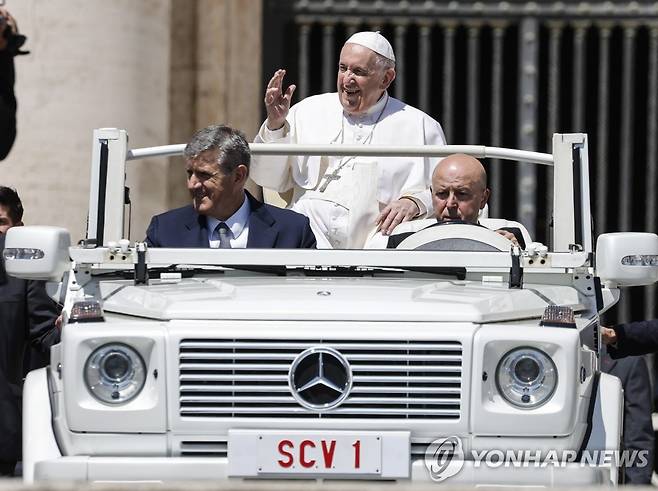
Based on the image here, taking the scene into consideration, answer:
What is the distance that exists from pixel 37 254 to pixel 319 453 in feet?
4.34

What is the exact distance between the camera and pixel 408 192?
778 cm

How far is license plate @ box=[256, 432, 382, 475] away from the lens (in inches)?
217

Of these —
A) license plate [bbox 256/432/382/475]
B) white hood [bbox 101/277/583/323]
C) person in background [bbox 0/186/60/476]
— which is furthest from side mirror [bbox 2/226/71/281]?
license plate [bbox 256/432/382/475]

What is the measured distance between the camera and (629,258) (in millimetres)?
6109

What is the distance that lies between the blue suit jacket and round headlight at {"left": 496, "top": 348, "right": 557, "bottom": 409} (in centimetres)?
152

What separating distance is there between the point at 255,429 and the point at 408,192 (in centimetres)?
242

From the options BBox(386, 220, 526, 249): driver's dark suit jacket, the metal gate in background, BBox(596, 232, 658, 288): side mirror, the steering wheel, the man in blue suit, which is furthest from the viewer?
the metal gate in background

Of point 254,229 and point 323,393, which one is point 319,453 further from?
point 254,229

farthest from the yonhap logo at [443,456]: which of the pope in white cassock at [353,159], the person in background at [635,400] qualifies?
the person in background at [635,400]

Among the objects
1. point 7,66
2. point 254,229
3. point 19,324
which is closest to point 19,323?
point 19,324

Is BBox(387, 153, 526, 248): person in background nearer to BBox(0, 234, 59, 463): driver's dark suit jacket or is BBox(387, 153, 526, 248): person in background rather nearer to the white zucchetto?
the white zucchetto

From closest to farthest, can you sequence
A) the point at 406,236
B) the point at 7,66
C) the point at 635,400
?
the point at 406,236
the point at 635,400
the point at 7,66

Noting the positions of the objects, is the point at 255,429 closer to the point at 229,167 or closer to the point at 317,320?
the point at 317,320

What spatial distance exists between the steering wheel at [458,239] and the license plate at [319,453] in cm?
129
